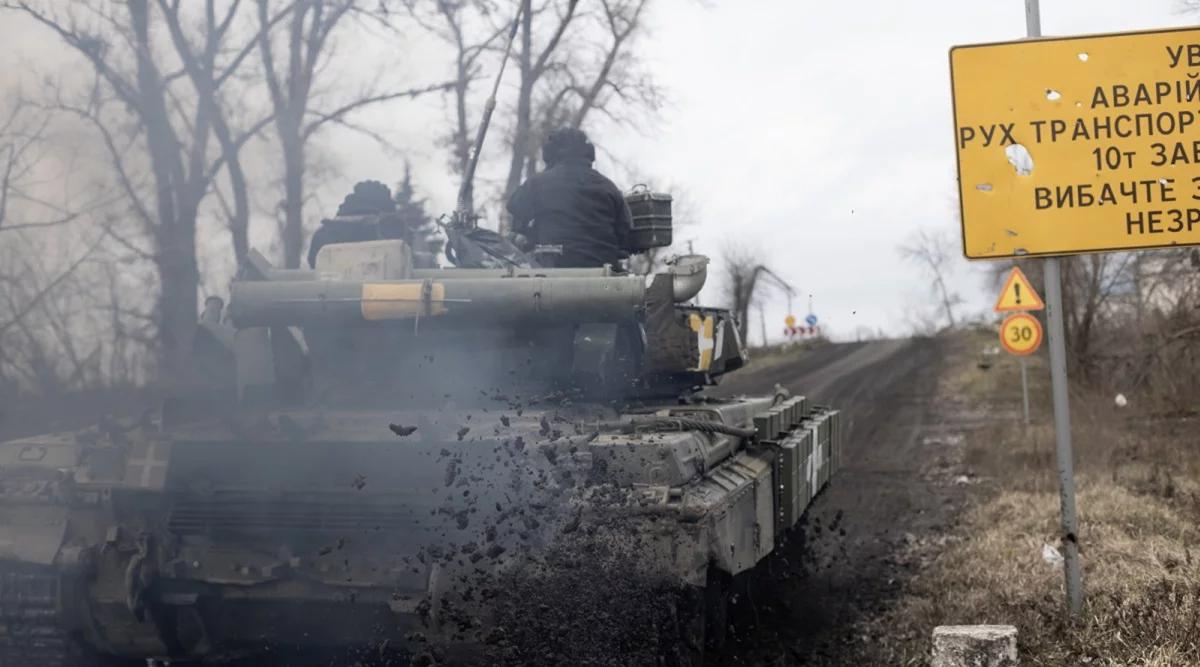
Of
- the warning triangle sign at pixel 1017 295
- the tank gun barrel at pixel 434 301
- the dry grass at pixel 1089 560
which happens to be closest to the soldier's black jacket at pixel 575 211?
the tank gun barrel at pixel 434 301

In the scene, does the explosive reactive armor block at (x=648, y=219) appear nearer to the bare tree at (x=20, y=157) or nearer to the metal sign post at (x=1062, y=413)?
the metal sign post at (x=1062, y=413)

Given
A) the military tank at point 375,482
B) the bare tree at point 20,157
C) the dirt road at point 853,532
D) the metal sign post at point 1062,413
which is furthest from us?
the dirt road at point 853,532

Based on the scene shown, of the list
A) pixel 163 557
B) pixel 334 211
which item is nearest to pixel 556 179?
pixel 334 211

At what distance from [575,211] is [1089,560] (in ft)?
12.3

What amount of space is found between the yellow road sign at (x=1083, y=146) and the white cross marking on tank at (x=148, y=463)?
377 centimetres

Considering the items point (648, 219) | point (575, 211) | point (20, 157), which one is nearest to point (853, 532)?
point (648, 219)

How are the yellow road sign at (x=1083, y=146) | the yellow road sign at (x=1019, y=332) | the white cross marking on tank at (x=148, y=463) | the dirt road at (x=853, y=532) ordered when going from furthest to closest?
1. the yellow road sign at (x=1019, y=332)
2. the dirt road at (x=853, y=532)
3. the yellow road sign at (x=1083, y=146)
4. the white cross marking on tank at (x=148, y=463)

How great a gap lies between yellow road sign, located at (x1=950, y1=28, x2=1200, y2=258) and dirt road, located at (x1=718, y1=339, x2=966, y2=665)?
237cm

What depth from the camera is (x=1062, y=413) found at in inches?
253

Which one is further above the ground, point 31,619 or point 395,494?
point 395,494

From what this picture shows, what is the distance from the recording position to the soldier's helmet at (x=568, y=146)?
7.18 meters

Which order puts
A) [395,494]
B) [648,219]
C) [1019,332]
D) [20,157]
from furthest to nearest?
[1019,332]
[648,219]
[20,157]
[395,494]

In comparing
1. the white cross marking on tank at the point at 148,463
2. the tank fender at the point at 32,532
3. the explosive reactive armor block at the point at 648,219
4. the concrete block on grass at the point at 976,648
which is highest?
the explosive reactive armor block at the point at 648,219

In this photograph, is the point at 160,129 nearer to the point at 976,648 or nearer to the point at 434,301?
the point at 434,301
